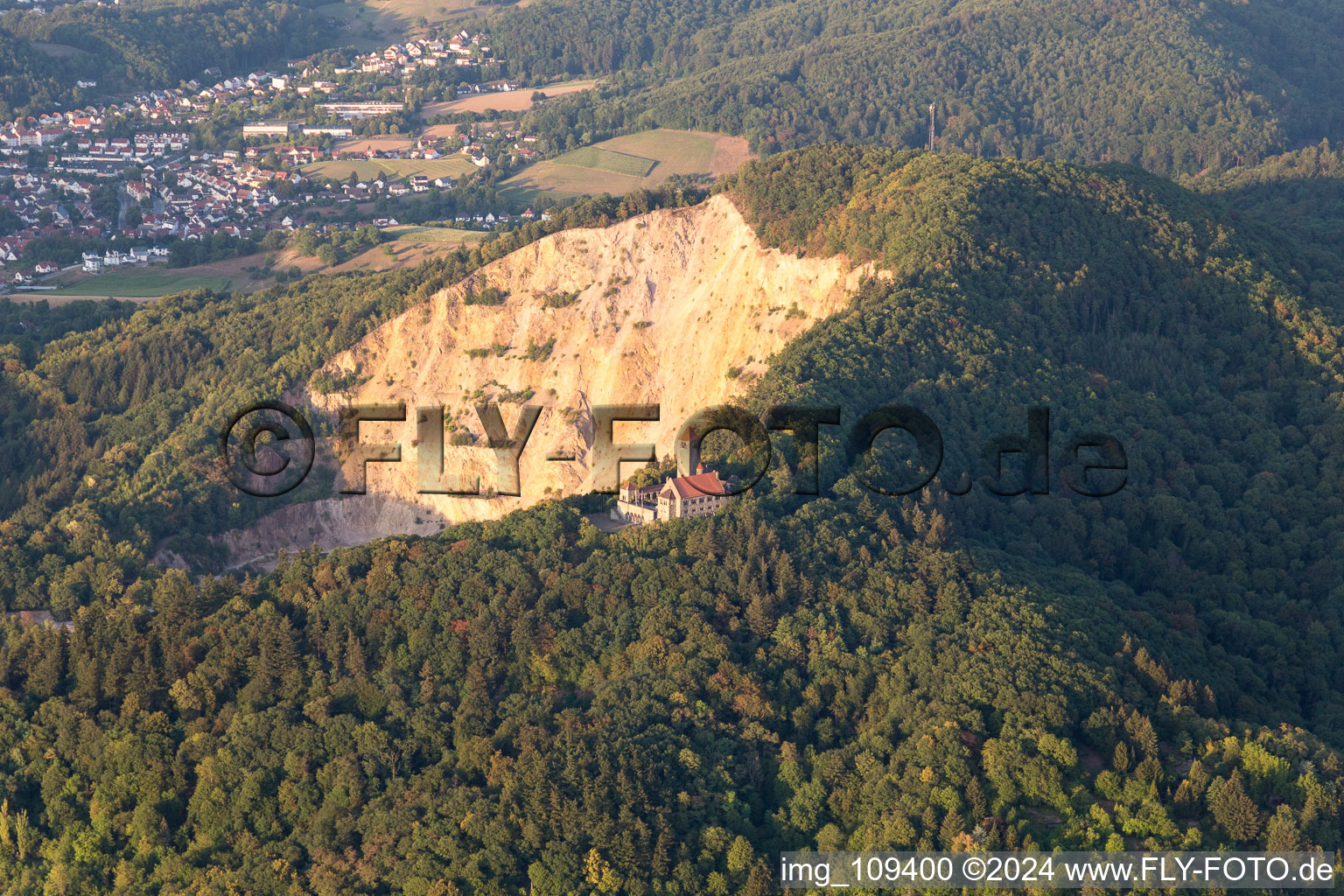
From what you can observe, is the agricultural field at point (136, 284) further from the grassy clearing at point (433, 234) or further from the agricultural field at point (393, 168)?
the agricultural field at point (393, 168)

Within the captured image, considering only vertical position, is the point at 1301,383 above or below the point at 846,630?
above

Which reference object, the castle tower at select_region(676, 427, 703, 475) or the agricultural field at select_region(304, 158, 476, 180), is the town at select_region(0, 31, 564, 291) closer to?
the agricultural field at select_region(304, 158, 476, 180)

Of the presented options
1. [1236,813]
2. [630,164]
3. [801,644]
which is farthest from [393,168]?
[1236,813]

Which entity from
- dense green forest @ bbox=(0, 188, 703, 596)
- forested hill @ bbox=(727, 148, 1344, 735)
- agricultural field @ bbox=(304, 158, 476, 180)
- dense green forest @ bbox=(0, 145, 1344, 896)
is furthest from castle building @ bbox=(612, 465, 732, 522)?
agricultural field @ bbox=(304, 158, 476, 180)

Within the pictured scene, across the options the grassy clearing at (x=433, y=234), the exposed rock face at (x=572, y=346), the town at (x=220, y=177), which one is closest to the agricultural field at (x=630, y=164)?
the town at (x=220, y=177)

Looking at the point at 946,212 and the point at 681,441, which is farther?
the point at 946,212

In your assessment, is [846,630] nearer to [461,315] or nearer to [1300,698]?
[1300,698]

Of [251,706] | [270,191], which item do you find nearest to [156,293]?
[270,191]
